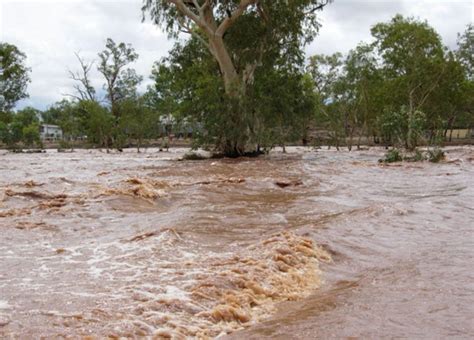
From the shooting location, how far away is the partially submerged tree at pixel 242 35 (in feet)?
76.9

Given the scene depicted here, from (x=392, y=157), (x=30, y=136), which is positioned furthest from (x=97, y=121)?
(x=392, y=157)

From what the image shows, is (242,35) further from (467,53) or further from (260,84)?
(467,53)

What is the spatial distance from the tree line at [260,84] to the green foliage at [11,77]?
0.11 meters

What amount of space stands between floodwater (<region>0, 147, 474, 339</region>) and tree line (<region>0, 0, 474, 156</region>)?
15930mm

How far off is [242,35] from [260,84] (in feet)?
8.53

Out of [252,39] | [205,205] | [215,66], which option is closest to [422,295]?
[205,205]

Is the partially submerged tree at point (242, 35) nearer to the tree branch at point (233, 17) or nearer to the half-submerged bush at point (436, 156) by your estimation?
the tree branch at point (233, 17)

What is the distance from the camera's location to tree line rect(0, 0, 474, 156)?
23984mm

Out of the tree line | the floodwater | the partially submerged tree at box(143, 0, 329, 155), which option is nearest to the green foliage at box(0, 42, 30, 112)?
the tree line

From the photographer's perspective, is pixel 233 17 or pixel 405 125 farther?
pixel 405 125

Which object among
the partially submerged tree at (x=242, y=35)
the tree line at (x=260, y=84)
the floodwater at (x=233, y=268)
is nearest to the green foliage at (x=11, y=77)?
the tree line at (x=260, y=84)

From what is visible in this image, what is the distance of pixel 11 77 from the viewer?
163 ft

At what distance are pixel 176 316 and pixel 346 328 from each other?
39.8 inches

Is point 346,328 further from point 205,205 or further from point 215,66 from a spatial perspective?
point 215,66
